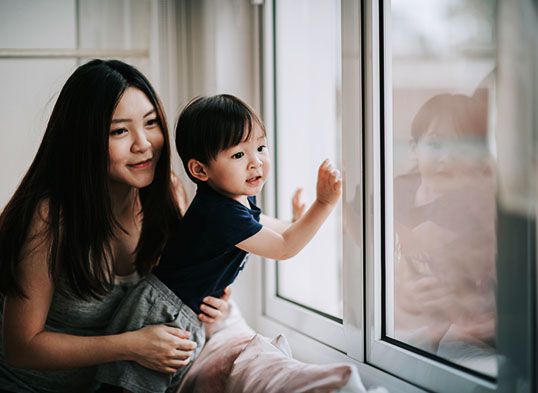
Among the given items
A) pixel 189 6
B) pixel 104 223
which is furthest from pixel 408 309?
pixel 189 6

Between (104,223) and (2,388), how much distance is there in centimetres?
47

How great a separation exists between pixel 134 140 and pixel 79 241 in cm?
25

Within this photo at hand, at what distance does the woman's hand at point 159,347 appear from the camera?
130 cm

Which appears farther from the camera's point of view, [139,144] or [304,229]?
[139,144]

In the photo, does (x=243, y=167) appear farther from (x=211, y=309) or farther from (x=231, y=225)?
(x=211, y=309)

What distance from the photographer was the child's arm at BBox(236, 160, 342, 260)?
4.09 feet

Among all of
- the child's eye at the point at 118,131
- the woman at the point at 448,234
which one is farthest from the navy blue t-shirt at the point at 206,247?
the woman at the point at 448,234

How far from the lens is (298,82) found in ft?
5.99

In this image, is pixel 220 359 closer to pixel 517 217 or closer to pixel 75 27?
pixel 517 217

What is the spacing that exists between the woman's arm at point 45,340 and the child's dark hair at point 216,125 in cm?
38

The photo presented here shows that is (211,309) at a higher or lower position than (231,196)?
lower

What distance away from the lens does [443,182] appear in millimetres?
1136

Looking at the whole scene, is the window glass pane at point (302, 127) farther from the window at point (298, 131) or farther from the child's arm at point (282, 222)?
the child's arm at point (282, 222)

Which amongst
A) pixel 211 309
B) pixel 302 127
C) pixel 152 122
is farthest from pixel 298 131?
pixel 211 309
